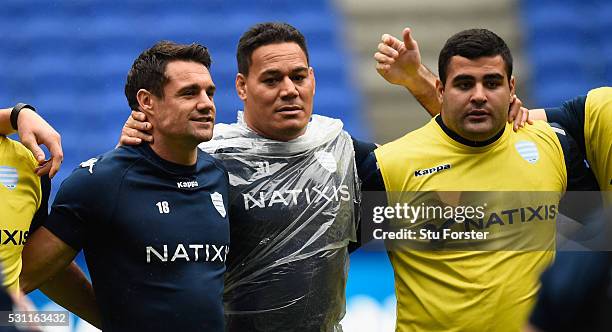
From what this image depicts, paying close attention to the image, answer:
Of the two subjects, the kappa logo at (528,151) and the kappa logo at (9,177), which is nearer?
the kappa logo at (9,177)

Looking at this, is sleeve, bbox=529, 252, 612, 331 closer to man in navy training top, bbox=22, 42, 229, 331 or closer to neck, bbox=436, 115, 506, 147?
man in navy training top, bbox=22, 42, 229, 331

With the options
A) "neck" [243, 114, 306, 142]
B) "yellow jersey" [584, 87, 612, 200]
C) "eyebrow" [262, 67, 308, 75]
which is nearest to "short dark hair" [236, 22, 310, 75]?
"eyebrow" [262, 67, 308, 75]

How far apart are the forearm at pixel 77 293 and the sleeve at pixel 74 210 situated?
369 millimetres

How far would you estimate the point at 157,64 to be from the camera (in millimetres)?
3879

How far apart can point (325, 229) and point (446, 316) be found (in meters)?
0.60

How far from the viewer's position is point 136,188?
3.69 m

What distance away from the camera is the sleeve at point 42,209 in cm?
385

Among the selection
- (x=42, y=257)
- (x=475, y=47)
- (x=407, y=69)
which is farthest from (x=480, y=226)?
(x=42, y=257)

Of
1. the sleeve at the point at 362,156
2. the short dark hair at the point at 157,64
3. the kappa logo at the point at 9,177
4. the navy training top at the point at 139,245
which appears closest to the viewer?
the navy training top at the point at 139,245

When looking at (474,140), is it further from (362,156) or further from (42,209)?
(42,209)

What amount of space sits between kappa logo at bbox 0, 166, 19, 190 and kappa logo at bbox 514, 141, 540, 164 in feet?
6.56

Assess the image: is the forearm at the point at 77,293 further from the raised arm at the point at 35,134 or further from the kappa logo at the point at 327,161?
the kappa logo at the point at 327,161

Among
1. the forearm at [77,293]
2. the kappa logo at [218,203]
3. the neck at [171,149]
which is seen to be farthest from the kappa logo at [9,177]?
the kappa logo at [218,203]

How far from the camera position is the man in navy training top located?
361 cm
